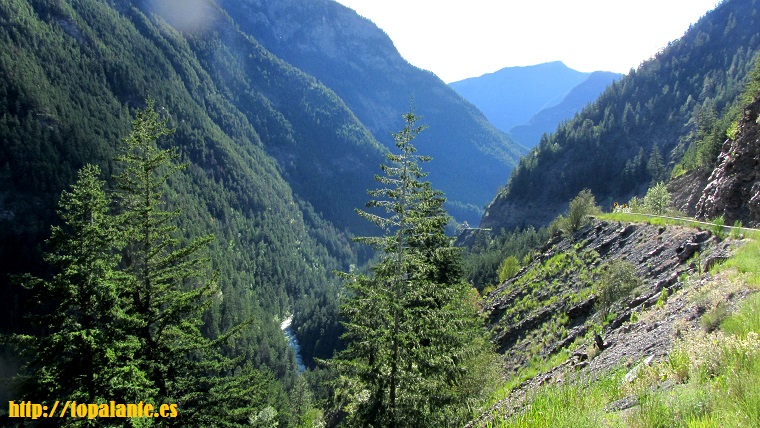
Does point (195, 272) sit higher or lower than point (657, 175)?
lower

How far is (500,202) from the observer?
5472 inches

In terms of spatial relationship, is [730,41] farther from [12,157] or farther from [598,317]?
[12,157]

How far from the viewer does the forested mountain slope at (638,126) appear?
120938 mm

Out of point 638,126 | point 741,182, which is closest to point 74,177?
point 741,182

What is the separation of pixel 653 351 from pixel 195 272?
12623 mm

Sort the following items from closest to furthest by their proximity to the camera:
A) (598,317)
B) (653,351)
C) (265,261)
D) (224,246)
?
(653,351) → (598,317) → (224,246) → (265,261)

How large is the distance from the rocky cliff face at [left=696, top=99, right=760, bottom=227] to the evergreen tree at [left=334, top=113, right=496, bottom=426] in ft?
62.3

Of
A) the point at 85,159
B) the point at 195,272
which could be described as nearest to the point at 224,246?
the point at 85,159

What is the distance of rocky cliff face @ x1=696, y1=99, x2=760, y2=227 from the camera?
23.3 meters

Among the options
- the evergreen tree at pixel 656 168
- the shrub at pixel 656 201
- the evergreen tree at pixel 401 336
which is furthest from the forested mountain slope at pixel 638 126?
the evergreen tree at pixel 401 336

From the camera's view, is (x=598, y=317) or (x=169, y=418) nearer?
(x=169, y=418)

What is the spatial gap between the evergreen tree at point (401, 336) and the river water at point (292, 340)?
11075 centimetres

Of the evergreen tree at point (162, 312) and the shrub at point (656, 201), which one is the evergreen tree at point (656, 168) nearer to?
the shrub at point (656, 201)

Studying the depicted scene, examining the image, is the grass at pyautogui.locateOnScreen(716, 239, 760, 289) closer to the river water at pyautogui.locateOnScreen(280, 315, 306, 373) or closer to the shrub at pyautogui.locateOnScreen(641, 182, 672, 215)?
the shrub at pyautogui.locateOnScreen(641, 182, 672, 215)
